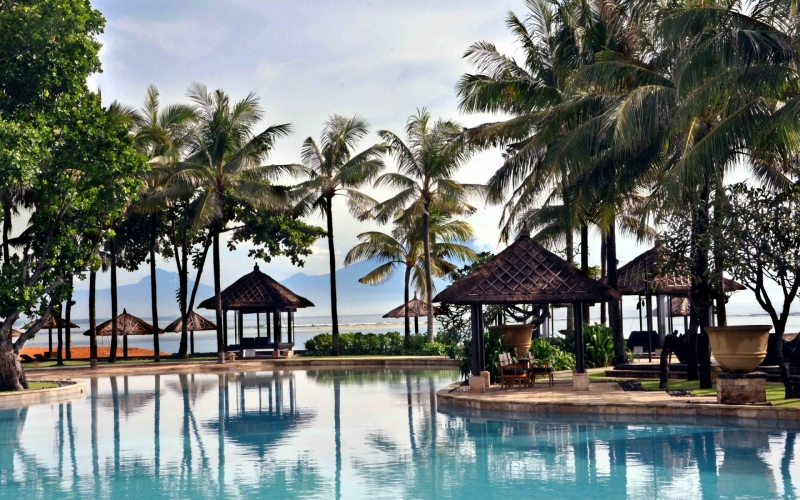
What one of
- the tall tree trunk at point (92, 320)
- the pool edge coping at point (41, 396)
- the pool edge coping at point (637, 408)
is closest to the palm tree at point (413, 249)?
the tall tree trunk at point (92, 320)

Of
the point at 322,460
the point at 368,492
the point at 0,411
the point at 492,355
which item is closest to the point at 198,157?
the point at 0,411

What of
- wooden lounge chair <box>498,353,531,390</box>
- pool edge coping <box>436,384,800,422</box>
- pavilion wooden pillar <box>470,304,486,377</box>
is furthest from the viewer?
wooden lounge chair <box>498,353,531,390</box>

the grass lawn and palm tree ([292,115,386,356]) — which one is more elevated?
palm tree ([292,115,386,356])

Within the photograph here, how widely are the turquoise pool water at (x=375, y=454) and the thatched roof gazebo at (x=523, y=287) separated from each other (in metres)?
2.00

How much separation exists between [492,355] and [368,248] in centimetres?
1710

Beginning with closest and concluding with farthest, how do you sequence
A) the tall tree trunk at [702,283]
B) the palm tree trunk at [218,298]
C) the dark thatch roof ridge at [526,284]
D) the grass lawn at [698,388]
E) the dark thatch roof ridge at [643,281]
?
the grass lawn at [698,388] < the tall tree trunk at [702,283] < the dark thatch roof ridge at [526,284] < the dark thatch roof ridge at [643,281] < the palm tree trunk at [218,298]

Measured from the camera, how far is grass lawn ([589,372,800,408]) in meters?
13.8

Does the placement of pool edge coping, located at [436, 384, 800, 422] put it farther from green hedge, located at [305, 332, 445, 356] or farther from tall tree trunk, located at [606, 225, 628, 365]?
green hedge, located at [305, 332, 445, 356]

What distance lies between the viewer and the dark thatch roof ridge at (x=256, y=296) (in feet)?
106

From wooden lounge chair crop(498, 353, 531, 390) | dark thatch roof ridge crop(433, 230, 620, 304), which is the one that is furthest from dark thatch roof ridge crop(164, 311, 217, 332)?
dark thatch roof ridge crop(433, 230, 620, 304)

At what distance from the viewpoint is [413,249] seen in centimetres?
3647

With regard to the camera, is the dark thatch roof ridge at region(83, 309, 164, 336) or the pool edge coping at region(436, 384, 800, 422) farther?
the dark thatch roof ridge at region(83, 309, 164, 336)

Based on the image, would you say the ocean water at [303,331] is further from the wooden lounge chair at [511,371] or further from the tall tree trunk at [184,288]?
the wooden lounge chair at [511,371]

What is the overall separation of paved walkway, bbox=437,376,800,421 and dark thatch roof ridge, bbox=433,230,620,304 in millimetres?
1702
